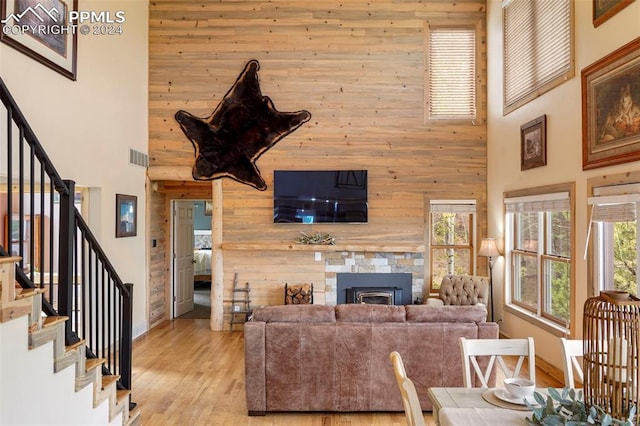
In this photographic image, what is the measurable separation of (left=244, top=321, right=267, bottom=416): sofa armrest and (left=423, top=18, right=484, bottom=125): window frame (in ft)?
15.1

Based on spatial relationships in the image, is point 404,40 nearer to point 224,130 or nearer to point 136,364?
point 224,130

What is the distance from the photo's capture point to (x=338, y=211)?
6773mm

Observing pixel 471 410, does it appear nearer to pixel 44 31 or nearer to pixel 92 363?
pixel 92 363

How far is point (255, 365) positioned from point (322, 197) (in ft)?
11.6

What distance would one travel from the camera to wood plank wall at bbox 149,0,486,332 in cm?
684

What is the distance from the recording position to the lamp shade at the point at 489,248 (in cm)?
610

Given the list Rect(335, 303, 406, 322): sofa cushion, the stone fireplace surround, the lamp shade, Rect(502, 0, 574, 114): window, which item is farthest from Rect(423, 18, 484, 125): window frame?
Rect(335, 303, 406, 322): sofa cushion

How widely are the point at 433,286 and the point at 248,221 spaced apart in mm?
3124

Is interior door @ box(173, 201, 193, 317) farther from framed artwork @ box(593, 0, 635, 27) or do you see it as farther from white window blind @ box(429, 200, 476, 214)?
framed artwork @ box(593, 0, 635, 27)

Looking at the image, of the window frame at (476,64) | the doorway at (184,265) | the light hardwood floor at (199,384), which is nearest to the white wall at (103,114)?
the light hardwood floor at (199,384)

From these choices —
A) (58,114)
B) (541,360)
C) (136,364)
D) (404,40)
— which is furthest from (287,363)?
(404,40)

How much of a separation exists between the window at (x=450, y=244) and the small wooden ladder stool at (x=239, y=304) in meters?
2.95

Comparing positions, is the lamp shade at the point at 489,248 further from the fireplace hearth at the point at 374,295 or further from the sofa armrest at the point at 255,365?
the sofa armrest at the point at 255,365

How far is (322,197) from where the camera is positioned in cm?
678
